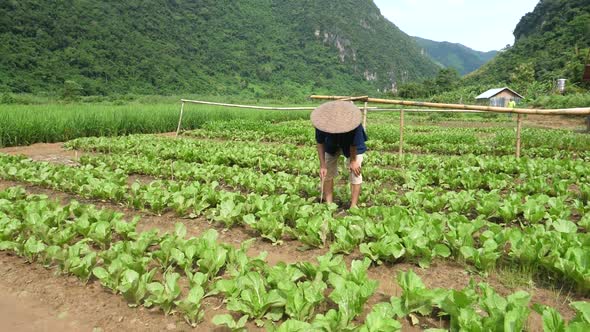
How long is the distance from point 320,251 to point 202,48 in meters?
84.7

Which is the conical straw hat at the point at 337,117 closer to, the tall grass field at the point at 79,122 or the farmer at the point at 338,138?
the farmer at the point at 338,138

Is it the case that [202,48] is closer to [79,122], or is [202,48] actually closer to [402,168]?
[79,122]

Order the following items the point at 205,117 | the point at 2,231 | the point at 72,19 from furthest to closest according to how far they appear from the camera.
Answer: the point at 72,19 → the point at 205,117 → the point at 2,231

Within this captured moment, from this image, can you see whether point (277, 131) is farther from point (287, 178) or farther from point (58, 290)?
point (58, 290)

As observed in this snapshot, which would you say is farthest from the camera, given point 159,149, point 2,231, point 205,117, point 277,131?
point 205,117

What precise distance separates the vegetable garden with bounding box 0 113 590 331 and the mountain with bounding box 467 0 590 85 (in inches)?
1623

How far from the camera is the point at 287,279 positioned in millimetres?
2598

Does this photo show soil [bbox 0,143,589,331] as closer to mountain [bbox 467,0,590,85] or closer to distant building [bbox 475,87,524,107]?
distant building [bbox 475,87,524,107]

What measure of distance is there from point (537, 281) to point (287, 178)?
3761mm

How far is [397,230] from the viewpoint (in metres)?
3.45

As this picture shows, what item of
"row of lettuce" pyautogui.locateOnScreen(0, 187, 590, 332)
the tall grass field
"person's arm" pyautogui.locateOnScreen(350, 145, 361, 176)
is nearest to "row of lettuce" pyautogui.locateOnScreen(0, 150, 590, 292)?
"row of lettuce" pyautogui.locateOnScreen(0, 187, 590, 332)

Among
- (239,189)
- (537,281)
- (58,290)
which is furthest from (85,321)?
(239,189)

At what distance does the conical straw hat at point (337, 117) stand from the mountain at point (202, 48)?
3988 cm

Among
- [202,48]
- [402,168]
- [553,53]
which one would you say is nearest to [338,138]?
[402,168]
